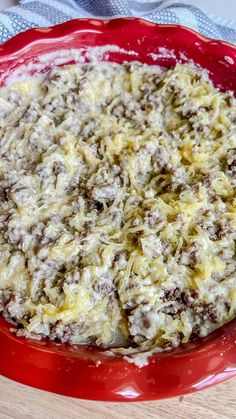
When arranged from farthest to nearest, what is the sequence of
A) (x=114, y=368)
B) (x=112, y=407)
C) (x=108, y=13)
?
(x=108, y=13) → (x=112, y=407) → (x=114, y=368)

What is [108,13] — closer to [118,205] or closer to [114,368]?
[118,205]

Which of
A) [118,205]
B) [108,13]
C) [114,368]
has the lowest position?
[114,368]

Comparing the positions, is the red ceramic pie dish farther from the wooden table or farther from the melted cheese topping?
the wooden table

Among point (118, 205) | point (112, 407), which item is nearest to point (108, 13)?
point (118, 205)

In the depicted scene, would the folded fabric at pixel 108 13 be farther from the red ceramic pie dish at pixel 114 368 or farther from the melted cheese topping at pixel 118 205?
the red ceramic pie dish at pixel 114 368

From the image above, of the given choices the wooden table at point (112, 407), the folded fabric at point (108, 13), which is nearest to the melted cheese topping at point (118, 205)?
the wooden table at point (112, 407)

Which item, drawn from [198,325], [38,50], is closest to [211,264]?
[198,325]
